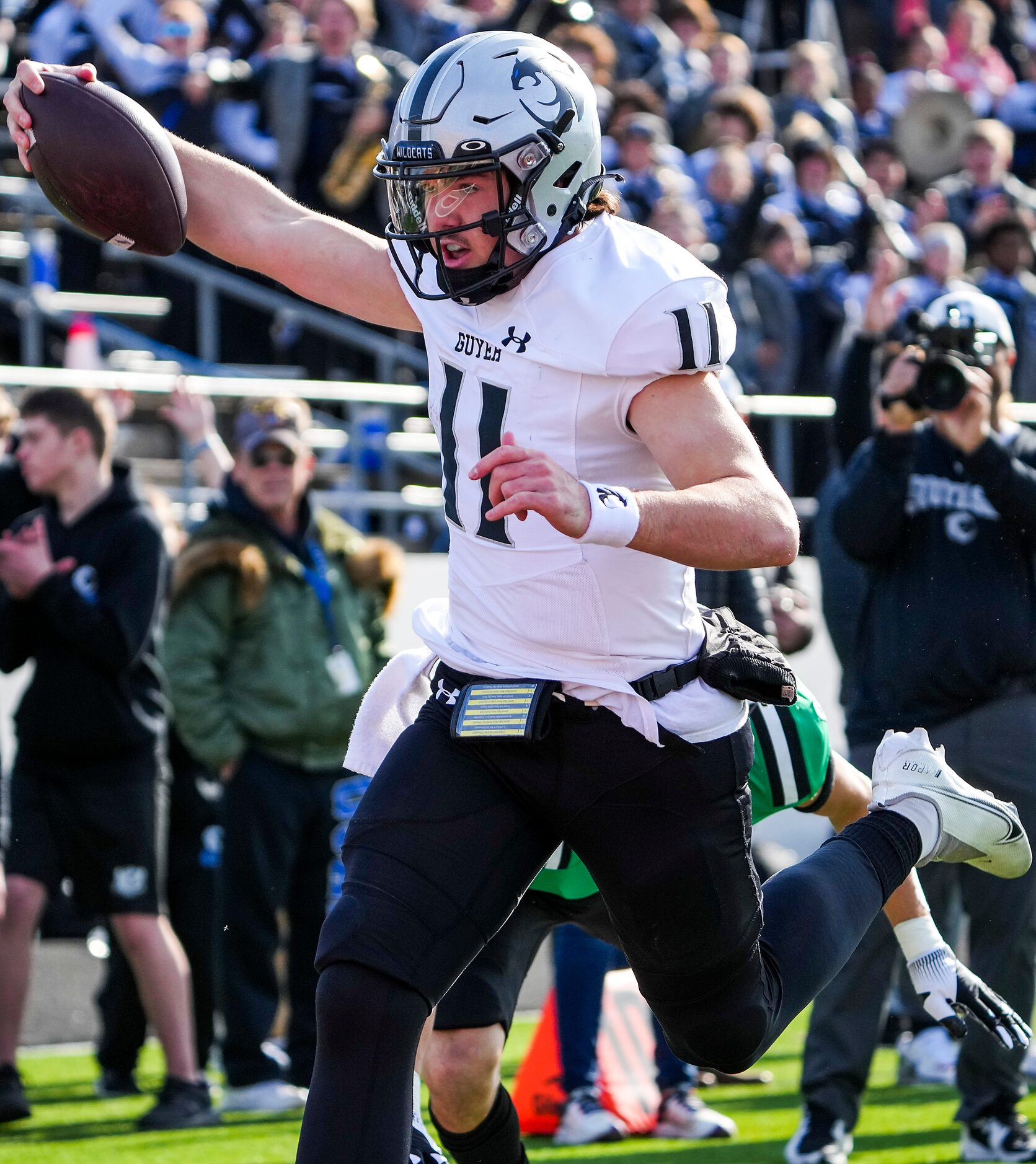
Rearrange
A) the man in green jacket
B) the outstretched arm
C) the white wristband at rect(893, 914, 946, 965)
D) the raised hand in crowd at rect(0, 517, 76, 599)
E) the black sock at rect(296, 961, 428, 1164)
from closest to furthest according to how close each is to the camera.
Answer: the black sock at rect(296, 961, 428, 1164), the outstretched arm, the white wristband at rect(893, 914, 946, 965), the raised hand in crowd at rect(0, 517, 76, 599), the man in green jacket

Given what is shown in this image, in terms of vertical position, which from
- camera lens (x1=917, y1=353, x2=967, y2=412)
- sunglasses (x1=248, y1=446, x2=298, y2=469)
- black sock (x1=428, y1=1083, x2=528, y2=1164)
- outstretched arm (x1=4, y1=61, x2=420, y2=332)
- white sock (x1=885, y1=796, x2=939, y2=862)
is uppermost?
outstretched arm (x1=4, y1=61, x2=420, y2=332)

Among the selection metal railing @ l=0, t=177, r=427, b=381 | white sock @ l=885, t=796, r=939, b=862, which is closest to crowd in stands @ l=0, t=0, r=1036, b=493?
metal railing @ l=0, t=177, r=427, b=381

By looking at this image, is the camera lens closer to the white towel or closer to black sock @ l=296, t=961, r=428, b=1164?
the white towel

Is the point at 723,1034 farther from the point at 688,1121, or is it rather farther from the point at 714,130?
the point at 714,130

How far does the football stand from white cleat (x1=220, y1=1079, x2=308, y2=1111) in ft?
10.2

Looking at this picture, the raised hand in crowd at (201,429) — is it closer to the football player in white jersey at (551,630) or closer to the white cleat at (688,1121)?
the white cleat at (688,1121)

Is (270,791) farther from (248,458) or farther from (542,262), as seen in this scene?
(542,262)

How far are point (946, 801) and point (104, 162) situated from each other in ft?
6.37

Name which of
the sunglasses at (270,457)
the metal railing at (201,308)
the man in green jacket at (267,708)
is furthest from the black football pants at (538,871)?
the metal railing at (201,308)

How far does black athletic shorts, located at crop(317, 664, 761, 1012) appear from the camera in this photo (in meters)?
2.88

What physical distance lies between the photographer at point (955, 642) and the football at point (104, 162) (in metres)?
2.13

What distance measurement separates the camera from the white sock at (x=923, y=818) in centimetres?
354

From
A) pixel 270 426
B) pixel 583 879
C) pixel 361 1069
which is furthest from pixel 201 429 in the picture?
pixel 361 1069

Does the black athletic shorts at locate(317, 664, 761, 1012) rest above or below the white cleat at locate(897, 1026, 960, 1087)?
above
